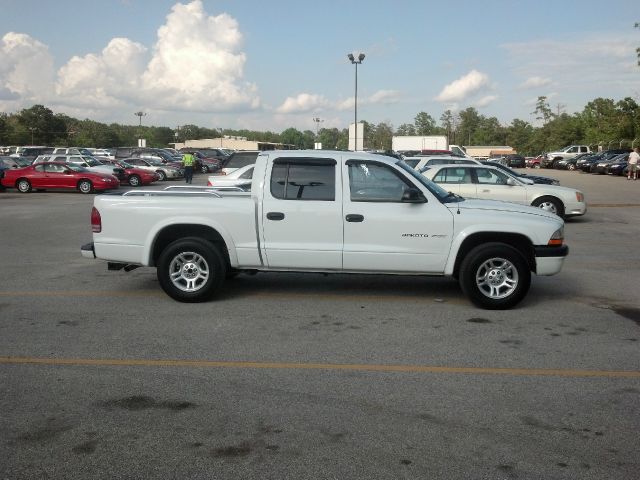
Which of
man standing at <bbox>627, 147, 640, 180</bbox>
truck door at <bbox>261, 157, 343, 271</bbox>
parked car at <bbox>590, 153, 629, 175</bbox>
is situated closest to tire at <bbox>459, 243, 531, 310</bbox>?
truck door at <bbox>261, 157, 343, 271</bbox>

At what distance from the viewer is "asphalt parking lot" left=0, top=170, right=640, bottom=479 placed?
3.93 meters

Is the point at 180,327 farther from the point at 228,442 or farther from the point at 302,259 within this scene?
the point at 228,442

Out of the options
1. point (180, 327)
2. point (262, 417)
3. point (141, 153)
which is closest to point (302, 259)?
point (180, 327)

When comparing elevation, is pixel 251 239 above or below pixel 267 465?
above

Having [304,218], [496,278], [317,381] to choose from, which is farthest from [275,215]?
[317,381]

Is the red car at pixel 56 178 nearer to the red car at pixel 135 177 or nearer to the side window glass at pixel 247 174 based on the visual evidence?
the red car at pixel 135 177

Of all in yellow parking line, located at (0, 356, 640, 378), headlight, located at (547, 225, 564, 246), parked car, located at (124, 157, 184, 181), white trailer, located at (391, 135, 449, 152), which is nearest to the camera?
yellow parking line, located at (0, 356, 640, 378)

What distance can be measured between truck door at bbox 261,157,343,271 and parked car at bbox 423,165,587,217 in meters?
9.17

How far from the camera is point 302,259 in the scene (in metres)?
7.71

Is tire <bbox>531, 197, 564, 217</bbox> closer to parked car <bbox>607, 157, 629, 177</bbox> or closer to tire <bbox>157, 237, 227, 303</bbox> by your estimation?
tire <bbox>157, 237, 227, 303</bbox>

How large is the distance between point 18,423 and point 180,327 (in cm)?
253

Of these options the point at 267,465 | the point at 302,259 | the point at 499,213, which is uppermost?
the point at 499,213

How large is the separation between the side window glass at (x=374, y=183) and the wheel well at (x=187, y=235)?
1.65 meters

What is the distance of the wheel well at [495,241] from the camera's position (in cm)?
763
